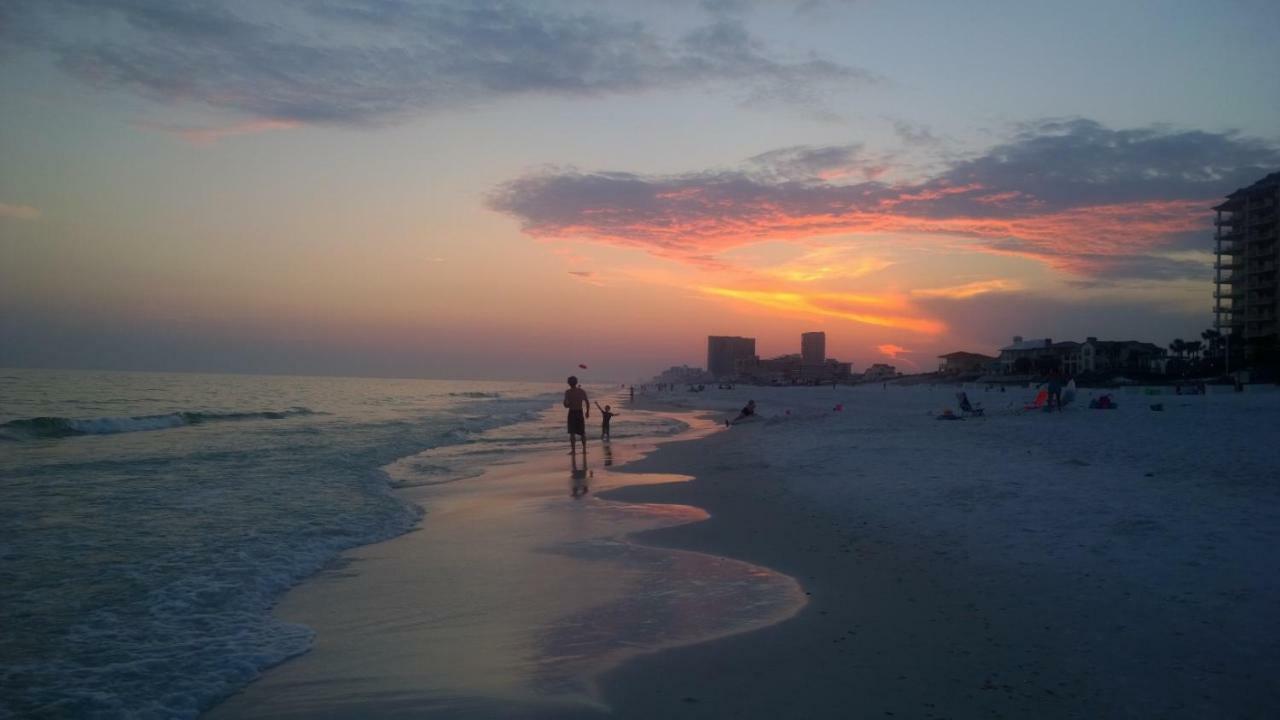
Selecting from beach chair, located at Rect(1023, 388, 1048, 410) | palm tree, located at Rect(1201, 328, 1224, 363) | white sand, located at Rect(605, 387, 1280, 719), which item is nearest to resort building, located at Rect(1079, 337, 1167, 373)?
palm tree, located at Rect(1201, 328, 1224, 363)

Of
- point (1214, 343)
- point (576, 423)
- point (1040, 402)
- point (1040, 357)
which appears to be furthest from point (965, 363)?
point (576, 423)

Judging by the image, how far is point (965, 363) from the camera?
4540 inches

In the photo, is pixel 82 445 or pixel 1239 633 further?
pixel 82 445

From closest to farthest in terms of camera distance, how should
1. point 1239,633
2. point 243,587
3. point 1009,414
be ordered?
point 1239,633, point 243,587, point 1009,414

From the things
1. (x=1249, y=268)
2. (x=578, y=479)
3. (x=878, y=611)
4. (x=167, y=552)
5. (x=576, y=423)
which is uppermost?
A: (x=1249, y=268)

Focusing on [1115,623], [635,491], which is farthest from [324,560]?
[1115,623]

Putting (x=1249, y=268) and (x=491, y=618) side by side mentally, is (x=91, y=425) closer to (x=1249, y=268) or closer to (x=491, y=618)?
(x=491, y=618)

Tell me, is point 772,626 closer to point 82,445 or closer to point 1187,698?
point 1187,698

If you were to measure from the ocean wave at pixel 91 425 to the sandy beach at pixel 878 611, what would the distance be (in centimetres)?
2655

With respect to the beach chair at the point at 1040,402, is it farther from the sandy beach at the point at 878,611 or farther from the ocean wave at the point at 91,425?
the ocean wave at the point at 91,425

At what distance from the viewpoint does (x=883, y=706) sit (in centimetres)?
429

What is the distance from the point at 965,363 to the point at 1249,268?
46.9m

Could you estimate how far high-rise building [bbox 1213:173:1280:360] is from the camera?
67.2m

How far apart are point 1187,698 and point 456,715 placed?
435 centimetres
